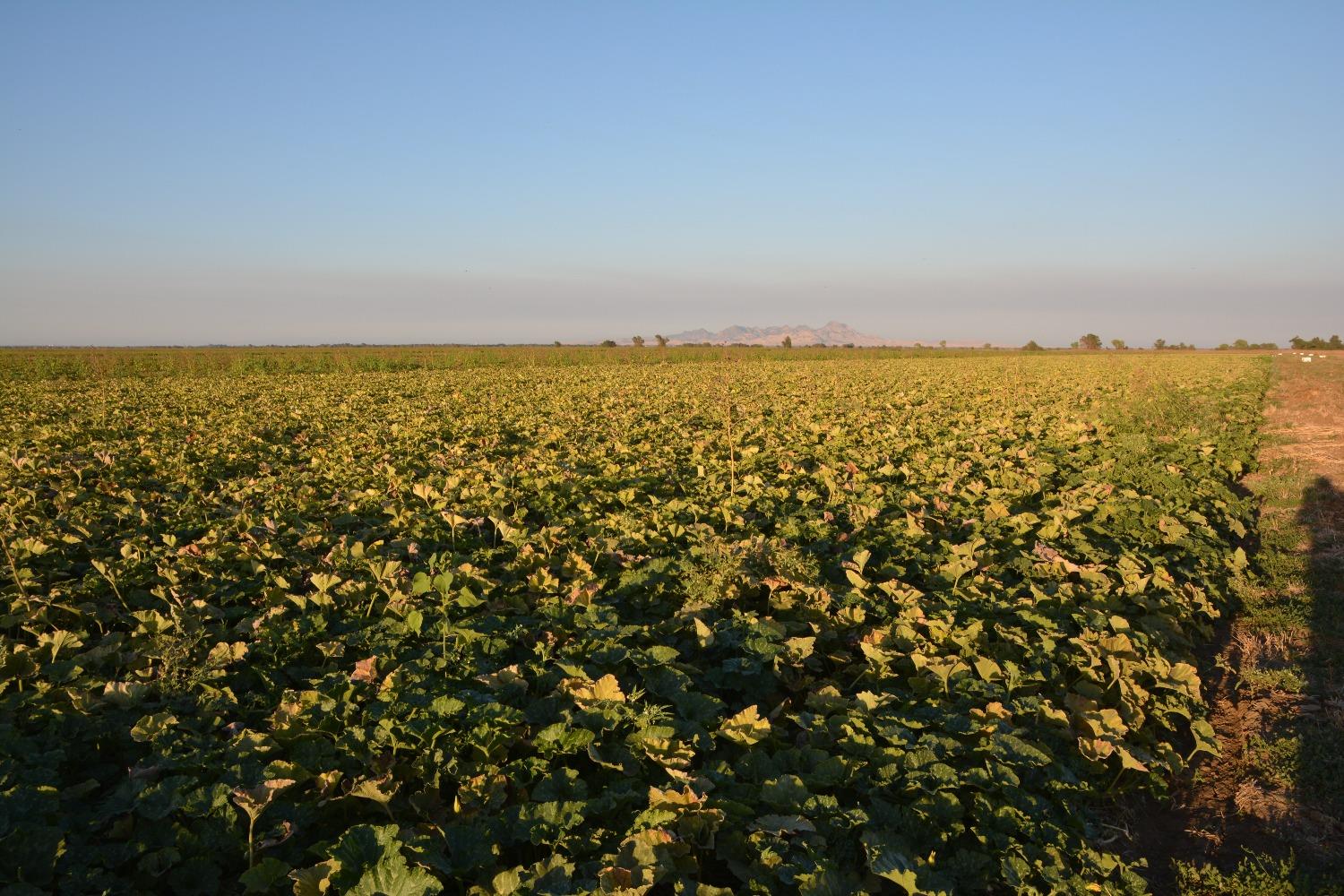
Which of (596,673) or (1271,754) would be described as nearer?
(596,673)

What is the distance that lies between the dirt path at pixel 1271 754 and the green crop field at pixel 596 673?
0.22 m

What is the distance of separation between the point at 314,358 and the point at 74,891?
36.8 meters

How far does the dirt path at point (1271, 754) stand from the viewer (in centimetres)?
290

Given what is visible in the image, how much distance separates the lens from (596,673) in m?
3.49

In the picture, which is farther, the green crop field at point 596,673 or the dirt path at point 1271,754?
the dirt path at point 1271,754

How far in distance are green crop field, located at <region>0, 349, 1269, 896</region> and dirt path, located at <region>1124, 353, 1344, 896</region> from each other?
22 centimetres

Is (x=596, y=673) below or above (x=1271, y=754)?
above

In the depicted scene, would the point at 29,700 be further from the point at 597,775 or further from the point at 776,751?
the point at 776,751

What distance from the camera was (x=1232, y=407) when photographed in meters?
16.4

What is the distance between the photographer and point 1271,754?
11.9 ft

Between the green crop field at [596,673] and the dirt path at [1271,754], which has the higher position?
the green crop field at [596,673]

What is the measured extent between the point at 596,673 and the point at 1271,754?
347 centimetres

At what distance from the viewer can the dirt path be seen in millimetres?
2896

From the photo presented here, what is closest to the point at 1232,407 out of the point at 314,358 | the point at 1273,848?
the point at 1273,848
